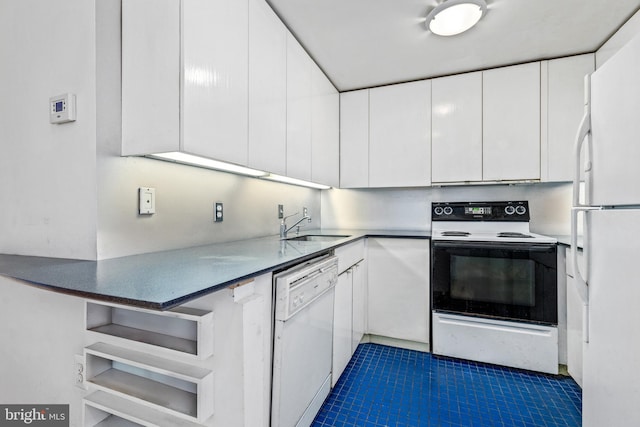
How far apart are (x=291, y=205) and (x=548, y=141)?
81.8 inches

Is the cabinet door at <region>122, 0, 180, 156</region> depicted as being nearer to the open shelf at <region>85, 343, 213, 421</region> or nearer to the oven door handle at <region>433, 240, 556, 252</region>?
the open shelf at <region>85, 343, 213, 421</region>

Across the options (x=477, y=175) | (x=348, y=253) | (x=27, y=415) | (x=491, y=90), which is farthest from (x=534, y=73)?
(x=27, y=415)

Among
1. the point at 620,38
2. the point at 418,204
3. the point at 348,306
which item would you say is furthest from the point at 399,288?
the point at 620,38

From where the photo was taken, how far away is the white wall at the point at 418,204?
2.38 meters

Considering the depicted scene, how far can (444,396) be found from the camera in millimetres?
1668

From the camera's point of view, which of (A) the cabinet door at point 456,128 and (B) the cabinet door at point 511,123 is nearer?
(B) the cabinet door at point 511,123

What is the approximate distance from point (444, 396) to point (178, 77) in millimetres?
2108

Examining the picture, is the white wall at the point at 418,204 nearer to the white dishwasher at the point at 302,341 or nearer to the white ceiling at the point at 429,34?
the white ceiling at the point at 429,34

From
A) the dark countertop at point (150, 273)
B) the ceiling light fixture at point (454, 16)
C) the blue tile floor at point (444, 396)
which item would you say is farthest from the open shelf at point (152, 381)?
the ceiling light fixture at point (454, 16)

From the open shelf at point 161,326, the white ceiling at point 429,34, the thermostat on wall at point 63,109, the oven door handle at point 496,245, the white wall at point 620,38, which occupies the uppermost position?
the white ceiling at point 429,34

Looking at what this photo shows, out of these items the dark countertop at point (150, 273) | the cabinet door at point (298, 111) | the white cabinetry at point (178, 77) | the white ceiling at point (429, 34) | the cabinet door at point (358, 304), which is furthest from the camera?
the cabinet door at point (358, 304)

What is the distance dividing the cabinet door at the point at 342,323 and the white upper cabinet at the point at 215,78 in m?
0.96

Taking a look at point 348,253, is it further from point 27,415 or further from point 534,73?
point 534,73

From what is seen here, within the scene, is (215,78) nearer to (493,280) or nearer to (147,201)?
(147,201)
